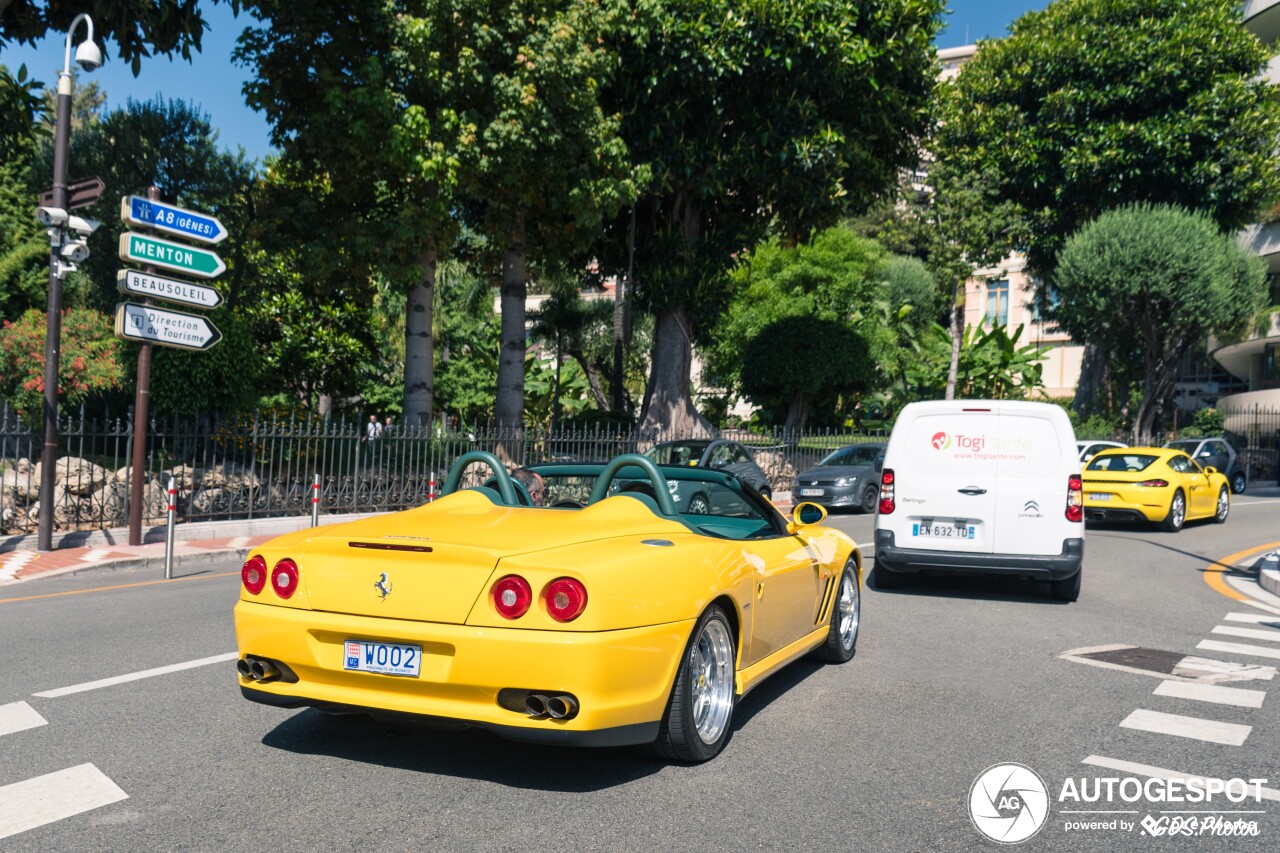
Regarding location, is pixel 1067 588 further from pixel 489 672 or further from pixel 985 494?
pixel 489 672

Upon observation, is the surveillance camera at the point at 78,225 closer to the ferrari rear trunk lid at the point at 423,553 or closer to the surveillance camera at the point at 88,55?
the surveillance camera at the point at 88,55

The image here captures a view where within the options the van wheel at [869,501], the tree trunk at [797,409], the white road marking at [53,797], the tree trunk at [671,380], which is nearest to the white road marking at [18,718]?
the white road marking at [53,797]

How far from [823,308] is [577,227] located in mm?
16867

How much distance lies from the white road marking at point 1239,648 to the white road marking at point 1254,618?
1256 mm

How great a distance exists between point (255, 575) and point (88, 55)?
32.0 feet

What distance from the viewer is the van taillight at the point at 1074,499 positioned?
9.66 meters

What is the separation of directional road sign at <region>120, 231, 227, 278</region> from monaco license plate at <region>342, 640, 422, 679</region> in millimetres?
9801

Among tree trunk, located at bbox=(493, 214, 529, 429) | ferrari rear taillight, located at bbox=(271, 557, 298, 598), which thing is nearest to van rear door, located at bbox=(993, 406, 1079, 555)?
ferrari rear taillight, located at bbox=(271, 557, 298, 598)

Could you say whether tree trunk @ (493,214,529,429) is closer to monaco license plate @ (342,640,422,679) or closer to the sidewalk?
the sidewalk

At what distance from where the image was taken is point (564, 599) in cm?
409

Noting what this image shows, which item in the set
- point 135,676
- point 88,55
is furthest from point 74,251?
point 135,676

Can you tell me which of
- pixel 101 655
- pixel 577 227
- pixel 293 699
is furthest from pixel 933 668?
pixel 577 227

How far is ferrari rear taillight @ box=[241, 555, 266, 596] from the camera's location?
4.57 metres

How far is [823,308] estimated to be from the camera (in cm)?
3706
